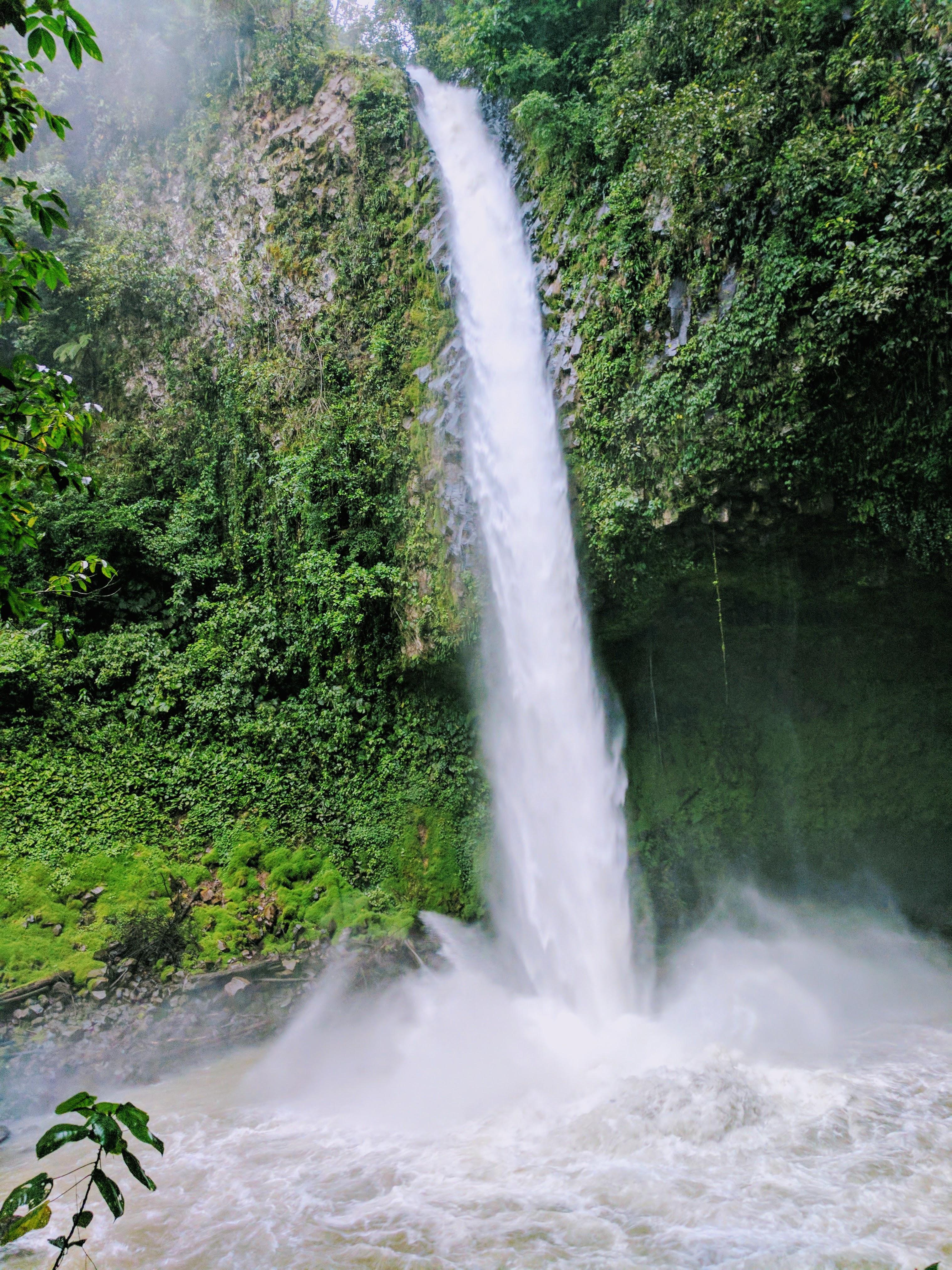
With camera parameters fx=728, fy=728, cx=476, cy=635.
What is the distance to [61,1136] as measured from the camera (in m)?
1.65

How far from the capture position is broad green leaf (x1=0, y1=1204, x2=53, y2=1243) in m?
1.64

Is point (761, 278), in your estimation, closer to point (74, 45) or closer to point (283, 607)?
point (74, 45)

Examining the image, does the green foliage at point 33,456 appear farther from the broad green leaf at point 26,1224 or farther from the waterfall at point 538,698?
the waterfall at point 538,698

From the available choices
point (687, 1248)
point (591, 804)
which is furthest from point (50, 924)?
point (687, 1248)

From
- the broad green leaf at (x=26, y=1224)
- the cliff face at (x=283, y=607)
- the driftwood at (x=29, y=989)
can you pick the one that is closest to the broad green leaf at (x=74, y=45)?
the broad green leaf at (x=26, y=1224)

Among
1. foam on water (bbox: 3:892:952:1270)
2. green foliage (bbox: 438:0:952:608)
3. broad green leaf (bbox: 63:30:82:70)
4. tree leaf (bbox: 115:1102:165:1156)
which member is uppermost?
green foliage (bbox: 438:0:952:608)

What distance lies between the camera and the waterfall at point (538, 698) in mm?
8336

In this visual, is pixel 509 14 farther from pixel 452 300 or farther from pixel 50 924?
pixel 50 924

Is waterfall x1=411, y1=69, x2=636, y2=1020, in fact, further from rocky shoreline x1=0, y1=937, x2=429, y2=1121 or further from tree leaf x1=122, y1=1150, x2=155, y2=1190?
tree leaf x1=122, y1=1150, x2=155, y2=1190

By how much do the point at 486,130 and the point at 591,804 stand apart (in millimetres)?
10148

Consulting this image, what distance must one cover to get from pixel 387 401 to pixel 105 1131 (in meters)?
9.95

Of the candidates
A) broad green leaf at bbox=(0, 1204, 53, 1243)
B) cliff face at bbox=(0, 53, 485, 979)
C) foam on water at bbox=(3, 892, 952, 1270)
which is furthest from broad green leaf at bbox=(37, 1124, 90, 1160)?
cliff face at bbox=(0, 53, 485, 979)

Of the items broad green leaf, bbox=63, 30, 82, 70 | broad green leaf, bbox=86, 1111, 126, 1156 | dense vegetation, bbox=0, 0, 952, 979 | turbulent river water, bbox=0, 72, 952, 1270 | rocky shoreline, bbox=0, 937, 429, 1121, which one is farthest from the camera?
rocky shoreline, bbox=0, 937, 429, 1121

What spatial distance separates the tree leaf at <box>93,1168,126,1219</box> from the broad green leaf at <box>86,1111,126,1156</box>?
46mm
